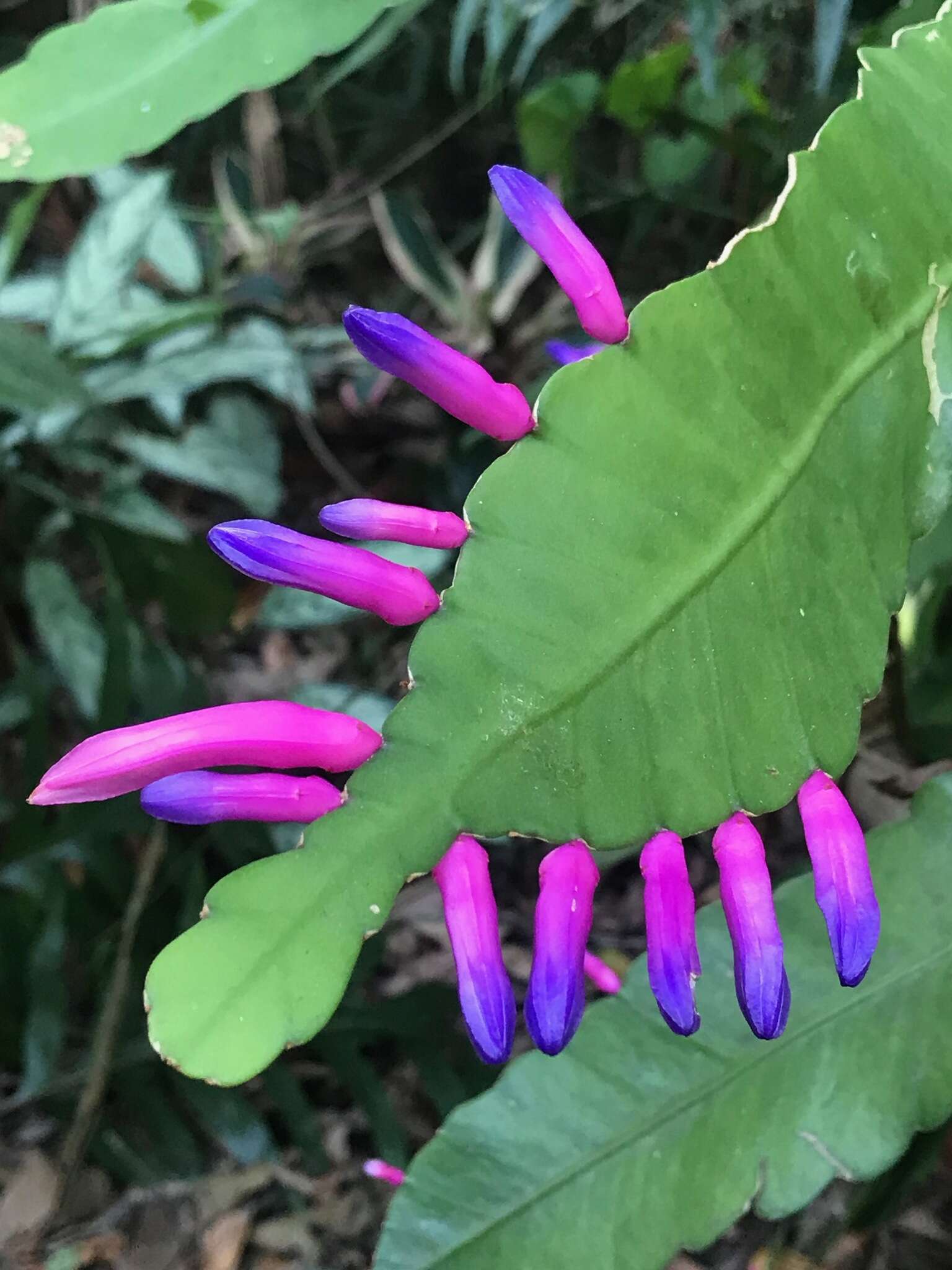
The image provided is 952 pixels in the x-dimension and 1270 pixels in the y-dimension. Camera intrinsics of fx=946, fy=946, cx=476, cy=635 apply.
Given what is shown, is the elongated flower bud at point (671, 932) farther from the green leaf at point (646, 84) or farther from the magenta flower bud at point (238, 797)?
the green leaf at point (646, 84)

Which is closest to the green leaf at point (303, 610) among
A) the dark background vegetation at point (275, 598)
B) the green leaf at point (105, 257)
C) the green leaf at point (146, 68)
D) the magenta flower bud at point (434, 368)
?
the dark background vegetation at point (275, 598)

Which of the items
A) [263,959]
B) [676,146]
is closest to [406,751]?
[263,959]

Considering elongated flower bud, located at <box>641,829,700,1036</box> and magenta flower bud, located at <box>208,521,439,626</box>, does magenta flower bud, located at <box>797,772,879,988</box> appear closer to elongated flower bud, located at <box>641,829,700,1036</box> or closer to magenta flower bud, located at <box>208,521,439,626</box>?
elongated flower bud, located at <box>641,829,700,1036</box>

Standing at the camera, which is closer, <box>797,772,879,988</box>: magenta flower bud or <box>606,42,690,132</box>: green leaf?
<box>797,772,879,988</box>: magenta flower bud

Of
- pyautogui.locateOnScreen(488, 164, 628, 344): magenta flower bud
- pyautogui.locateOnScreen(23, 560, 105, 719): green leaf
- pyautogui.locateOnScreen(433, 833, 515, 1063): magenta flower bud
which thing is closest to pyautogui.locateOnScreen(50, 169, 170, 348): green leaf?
pyautogui.locateOnScreen(23, 560, 105, 719): green leaf

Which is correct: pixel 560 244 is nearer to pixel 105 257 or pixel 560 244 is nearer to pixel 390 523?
pixel 390 523

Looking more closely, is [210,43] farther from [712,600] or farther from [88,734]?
[88,734]
